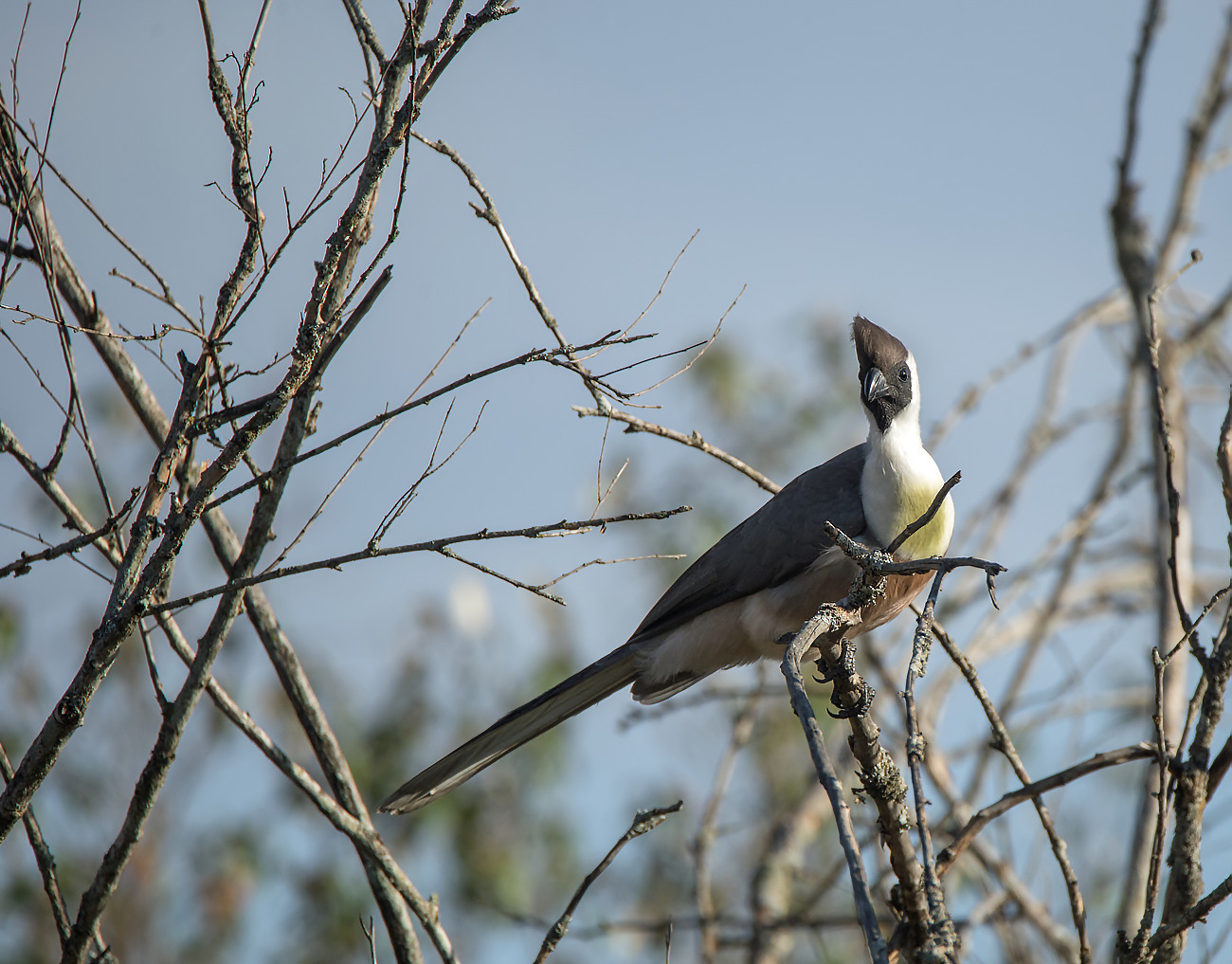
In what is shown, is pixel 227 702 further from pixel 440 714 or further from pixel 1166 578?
pixel 440 714

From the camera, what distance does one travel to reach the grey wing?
14.5 ft

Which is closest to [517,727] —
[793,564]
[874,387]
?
[793,564]

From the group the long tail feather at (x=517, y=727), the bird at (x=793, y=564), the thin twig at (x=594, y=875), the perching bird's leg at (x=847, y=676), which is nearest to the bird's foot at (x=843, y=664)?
the perching bird's leg at (x=847, y=676)

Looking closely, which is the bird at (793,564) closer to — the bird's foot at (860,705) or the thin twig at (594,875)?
the bird's foot at (860,705)

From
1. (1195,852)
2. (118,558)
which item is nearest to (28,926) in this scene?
(118,558)

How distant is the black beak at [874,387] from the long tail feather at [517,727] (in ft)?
4.69

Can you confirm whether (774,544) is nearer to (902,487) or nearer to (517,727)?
(902,487)

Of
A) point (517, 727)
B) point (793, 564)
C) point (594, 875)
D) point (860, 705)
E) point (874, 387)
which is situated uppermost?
point (874, 387)

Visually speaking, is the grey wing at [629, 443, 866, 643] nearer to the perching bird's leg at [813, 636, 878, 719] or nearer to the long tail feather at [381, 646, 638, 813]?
the long tail feather at [381, 646, 638, 813]

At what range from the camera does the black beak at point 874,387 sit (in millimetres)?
4379

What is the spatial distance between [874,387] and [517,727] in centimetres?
195

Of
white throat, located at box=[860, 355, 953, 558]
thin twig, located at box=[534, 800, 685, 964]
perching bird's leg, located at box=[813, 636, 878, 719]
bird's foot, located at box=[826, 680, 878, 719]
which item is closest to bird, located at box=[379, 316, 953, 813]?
white throat, located at box=[860, 355, 953, 558]

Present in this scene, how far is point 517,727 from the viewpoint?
3.98m

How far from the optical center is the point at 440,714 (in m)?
10.4
